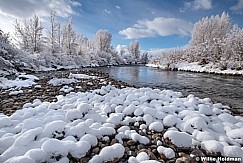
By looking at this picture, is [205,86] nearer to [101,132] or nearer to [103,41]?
[101,132]

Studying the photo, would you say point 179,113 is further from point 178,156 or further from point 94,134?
point 94,134

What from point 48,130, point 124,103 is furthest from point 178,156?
point 124,103

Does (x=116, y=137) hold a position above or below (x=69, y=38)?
below

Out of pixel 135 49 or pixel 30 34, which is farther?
pixel 135 49

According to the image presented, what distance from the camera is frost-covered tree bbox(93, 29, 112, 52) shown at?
59.7 metres

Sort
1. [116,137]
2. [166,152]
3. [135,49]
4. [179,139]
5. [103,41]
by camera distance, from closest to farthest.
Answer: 1. [166,152]
2. [179,139]
3. [116,137]
4. [103,41]
5. [135,49]

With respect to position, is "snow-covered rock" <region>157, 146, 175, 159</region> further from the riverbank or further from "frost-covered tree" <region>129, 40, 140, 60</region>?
"frost-covered tree" <region>129, 40, 140, 60</region>

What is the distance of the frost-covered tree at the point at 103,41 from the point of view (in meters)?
59.7

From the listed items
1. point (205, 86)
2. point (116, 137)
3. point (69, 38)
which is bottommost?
point (116, 137)

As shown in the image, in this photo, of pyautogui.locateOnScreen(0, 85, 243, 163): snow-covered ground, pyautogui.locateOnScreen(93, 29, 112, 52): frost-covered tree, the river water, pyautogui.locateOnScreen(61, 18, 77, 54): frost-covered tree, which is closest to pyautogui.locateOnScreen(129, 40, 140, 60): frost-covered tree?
pyautogui.locateOnScreen(93, 29, 112, 52): frost-covered tree

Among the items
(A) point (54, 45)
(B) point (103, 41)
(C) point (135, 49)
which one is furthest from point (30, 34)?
(C) point (135, 49)

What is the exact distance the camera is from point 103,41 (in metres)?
60.0

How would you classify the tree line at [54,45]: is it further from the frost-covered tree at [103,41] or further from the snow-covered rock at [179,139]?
the snow-covered rock at [179,139]

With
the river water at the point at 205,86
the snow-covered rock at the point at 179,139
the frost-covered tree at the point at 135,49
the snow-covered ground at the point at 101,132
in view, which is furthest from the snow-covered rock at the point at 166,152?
the frost-covered tree at the point at 135,49
